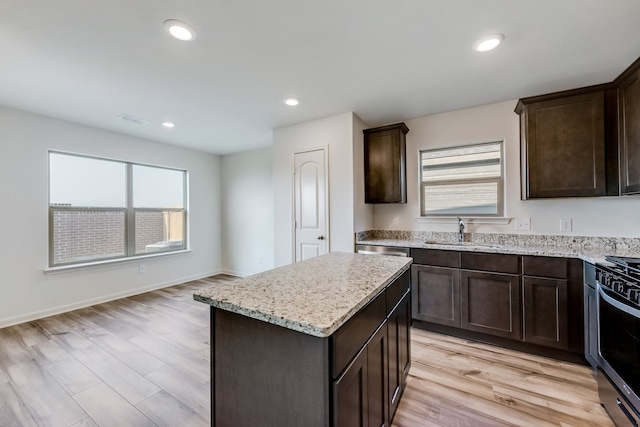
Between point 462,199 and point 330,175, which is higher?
point 330,175

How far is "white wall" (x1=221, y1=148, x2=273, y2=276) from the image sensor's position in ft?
16.4

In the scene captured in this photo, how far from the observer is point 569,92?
8.06 feet

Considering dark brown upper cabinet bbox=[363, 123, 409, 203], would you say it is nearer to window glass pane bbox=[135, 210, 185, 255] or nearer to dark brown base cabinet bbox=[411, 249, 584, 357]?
dark brown base cabinet bbox=[411, 249, 584, 357]

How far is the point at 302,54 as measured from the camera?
2.08 metres

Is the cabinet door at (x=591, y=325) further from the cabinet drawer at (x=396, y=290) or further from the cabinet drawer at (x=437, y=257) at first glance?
the cabinet drawer at (x=396, y=290)

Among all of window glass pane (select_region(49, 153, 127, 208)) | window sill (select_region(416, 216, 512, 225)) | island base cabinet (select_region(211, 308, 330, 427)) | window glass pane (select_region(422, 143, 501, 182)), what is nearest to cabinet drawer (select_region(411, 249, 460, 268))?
window sill (select_region(416, 216, 512, 225))

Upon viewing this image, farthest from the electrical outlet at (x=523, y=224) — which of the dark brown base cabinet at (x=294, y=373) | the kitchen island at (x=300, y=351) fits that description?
the dark brown base cabinet at (x=294, y=373)

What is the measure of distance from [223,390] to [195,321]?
2359 millimetres

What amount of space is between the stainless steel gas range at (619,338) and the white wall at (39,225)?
529cm

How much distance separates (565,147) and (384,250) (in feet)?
6.30

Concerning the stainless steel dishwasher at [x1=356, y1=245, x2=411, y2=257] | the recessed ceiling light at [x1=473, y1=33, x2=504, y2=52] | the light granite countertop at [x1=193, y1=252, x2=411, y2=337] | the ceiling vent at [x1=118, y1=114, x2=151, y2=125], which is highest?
the ceiling vent at [x1=118, y1=114, x2=151, y2=125]

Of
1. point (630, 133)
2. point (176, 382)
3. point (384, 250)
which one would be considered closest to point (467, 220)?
point (384, 250)

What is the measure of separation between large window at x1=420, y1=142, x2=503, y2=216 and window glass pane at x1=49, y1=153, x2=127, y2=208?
4407 millimetres

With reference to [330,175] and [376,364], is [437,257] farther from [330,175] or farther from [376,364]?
[376,364]
